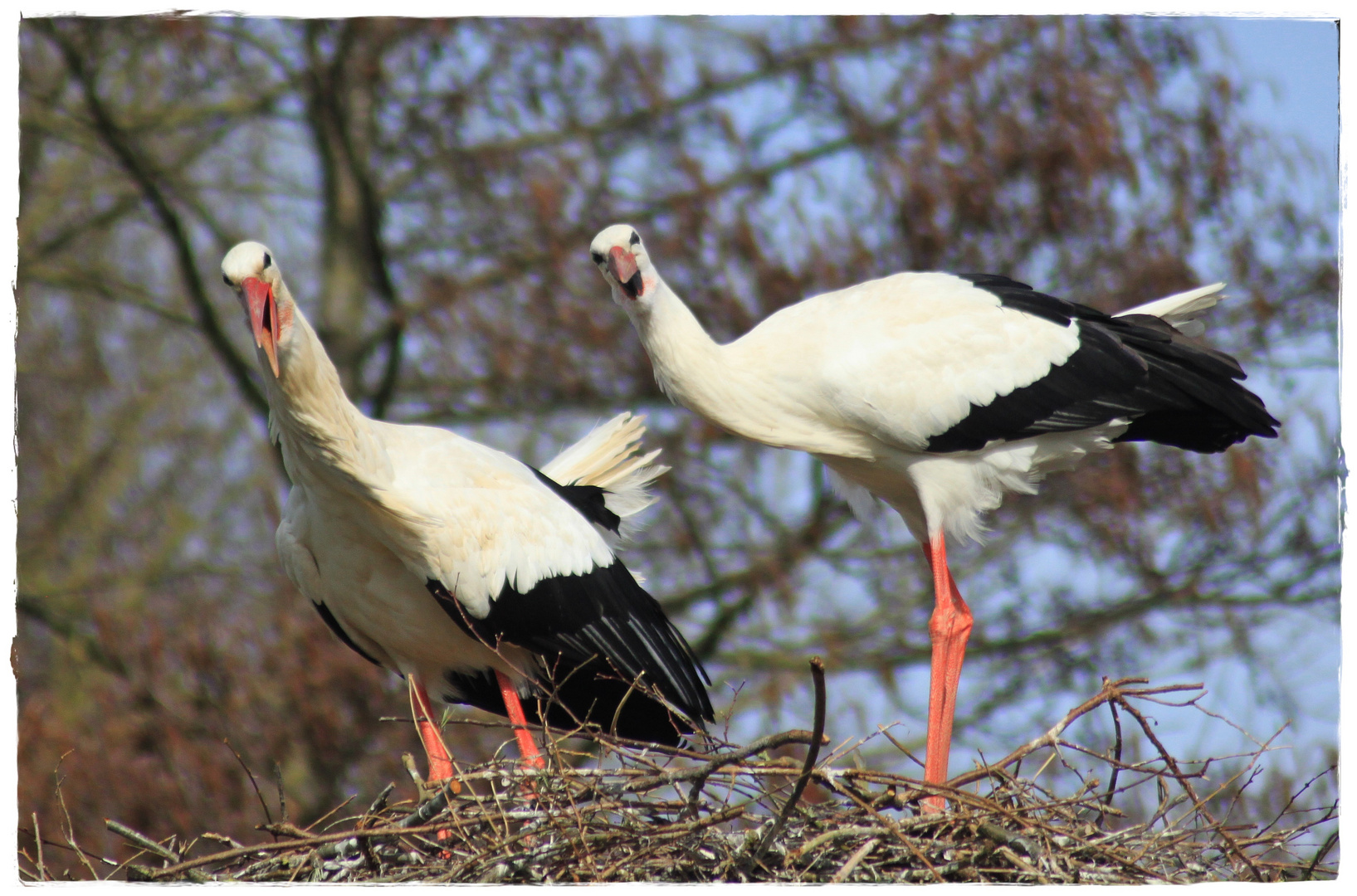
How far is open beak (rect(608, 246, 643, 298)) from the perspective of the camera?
4.54 metres

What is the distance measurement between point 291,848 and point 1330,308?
7909 mm

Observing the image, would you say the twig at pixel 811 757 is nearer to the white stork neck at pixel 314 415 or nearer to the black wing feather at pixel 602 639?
the black wing feather at pixel 602 639

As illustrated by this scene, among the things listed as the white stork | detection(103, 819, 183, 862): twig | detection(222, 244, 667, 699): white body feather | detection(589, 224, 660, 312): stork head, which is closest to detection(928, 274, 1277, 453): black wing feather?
detection(589, 224, 660, 312): stork head

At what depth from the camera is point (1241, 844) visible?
3.78m

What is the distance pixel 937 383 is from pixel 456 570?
1463mm

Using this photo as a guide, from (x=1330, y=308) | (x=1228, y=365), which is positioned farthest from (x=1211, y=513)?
(x=1228, y=365)

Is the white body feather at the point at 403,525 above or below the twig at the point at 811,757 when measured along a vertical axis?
above

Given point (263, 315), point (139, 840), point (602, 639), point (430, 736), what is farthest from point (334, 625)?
point (263, 315)

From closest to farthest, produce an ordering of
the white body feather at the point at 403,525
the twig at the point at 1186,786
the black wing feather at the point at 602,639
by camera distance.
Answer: the twig at the point at 1186,786
the white body feather at the point at 403,525
the black wing feather at the point at 602,639

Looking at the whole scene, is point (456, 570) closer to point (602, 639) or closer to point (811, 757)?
point (602, 639)

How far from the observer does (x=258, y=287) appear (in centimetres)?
385

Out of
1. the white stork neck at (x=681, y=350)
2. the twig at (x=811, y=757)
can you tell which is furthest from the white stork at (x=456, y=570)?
the twig at (x=811, y=757)

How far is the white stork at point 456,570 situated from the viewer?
165 inches

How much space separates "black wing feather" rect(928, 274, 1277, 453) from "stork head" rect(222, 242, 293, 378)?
1.87 m
